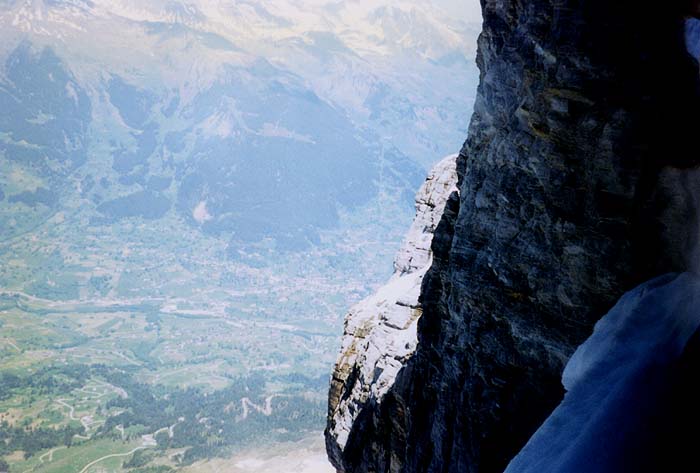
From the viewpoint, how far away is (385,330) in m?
26.1

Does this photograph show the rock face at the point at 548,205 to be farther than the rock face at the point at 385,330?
No

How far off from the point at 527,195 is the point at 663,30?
15.5 ft

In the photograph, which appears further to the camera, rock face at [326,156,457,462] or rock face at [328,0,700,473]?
rock face at [326,156,457,462]

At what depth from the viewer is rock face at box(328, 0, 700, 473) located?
1185 cm

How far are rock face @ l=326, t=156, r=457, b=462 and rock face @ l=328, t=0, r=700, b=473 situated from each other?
4.23m

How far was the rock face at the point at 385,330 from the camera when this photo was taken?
24359 millimetres

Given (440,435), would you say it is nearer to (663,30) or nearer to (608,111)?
(608,111)

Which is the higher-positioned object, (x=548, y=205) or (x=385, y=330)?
(x=548, y=205)

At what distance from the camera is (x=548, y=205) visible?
14125mm

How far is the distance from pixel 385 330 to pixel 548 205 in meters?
13.4

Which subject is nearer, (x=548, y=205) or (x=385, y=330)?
(x=548, y=205)

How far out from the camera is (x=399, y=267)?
3147cm

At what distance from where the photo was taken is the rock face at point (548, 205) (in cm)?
1185

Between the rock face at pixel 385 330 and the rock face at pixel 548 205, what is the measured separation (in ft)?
13.9
